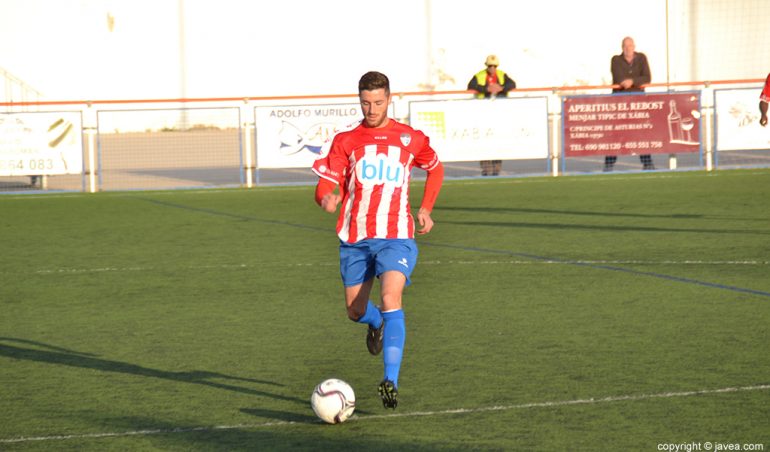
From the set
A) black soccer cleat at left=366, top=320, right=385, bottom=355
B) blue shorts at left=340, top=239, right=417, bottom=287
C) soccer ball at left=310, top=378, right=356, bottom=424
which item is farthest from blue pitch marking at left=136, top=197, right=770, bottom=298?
soccer ball at left=310, top=378, right=356, bottom=424

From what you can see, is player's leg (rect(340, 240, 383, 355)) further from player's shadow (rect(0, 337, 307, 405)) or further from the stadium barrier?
the stadium barrier

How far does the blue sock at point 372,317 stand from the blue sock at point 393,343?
0.34m

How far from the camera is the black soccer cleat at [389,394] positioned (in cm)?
608

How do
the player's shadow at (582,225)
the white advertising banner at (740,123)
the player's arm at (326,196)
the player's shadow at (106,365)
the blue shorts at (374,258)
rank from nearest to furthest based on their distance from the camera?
the player's arm at (326,196)
the blue shorts at (374,258)
the player's shadow at (106,365)
the player's shadow at (582,225)
the white advertising banner at (740,123)

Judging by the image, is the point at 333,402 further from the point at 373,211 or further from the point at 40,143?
the point at 40,143

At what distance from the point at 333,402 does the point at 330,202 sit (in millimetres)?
1003

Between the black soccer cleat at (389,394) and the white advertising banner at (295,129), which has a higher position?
the white advertising banner at (295,129)

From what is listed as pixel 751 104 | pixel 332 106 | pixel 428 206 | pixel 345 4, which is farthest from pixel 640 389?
pixel 345 4

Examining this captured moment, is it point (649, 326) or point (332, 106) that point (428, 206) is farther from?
point (332, 106)

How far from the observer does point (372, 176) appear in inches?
265

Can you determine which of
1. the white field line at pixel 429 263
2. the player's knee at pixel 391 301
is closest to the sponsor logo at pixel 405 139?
the player's knee at pixel 391 301

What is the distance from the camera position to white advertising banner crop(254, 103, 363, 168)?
20.2 m

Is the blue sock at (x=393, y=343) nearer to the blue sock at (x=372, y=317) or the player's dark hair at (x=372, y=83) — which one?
the blue sock at (x=372, y=317)

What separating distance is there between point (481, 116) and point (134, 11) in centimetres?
1980
